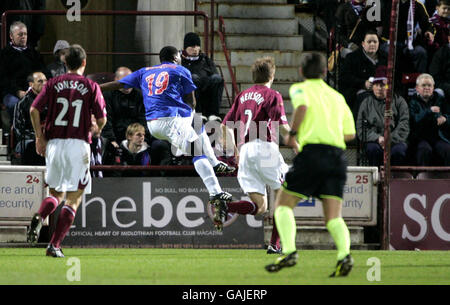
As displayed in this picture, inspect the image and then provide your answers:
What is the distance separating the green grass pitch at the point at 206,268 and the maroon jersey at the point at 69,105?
4.47 feet

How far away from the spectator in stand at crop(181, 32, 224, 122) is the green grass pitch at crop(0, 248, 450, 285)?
9.48 ft

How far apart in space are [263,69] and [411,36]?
5477 millimetres

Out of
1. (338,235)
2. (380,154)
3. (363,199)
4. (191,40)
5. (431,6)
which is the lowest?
(363,199)

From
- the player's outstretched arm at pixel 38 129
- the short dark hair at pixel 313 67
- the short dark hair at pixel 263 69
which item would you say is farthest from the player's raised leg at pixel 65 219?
the short dark hair at pixel 313 67

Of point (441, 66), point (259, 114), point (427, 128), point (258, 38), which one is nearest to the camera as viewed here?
point (259, 114)

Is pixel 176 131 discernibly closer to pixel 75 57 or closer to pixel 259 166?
pixel 259 166

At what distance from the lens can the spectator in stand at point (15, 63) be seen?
48.5 feet

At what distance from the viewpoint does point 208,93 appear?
1473 centimetres

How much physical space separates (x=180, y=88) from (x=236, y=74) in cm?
466

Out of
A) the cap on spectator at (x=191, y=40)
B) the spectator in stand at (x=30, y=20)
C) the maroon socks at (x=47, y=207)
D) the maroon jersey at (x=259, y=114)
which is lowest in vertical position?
the maroon socks at (x=47, y=207)

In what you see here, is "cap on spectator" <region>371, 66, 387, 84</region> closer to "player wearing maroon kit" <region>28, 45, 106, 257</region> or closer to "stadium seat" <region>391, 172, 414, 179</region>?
"stadium seat" <region>391, 172, 414, 179</region>

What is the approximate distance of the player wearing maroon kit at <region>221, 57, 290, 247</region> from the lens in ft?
37.6

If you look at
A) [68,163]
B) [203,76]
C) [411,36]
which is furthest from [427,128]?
[68,163]

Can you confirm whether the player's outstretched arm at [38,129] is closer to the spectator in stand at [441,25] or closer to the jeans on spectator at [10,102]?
the jeans on spectator at [10,102]
